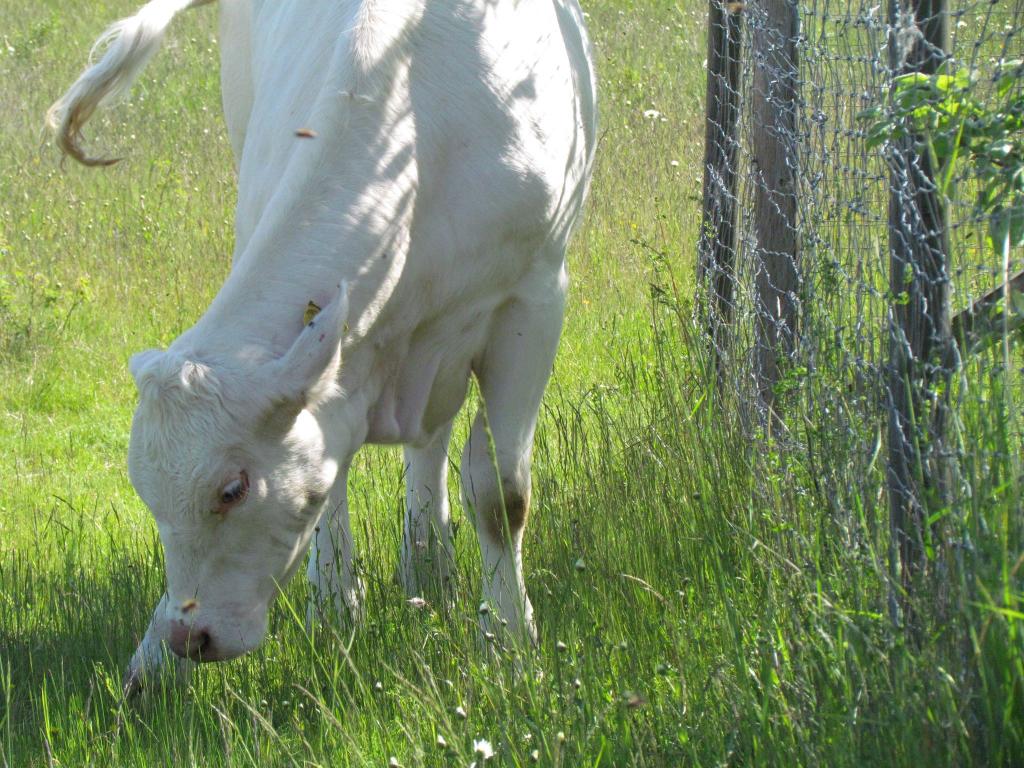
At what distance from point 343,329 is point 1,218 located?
7112 millimetres

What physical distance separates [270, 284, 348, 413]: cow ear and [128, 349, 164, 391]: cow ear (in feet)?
1.05

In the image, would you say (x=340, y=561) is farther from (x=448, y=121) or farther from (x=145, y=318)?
(x=145, y=318)

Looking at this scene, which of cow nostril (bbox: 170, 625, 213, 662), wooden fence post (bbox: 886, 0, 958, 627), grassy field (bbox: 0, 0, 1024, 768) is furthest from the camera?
cow nostril (bbox: 170, 625, 213, 662)

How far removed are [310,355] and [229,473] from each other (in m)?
0.37

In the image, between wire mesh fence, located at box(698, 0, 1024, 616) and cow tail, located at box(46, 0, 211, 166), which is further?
cow tail, located at box(46, 0, 211, 166)

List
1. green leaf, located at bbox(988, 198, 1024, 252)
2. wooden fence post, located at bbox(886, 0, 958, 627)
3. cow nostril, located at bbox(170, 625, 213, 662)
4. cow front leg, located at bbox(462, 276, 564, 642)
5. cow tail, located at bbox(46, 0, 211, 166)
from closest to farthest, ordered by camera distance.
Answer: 1. green leaf, located at bbox(988, 198, 1024, 252)
2. wooden fence post, located at bbox(886, 0, 958, 627)
3. cow nostril, located at bbox(170, 625, 213, 662)
4. cow front leg, located at bbox(462, 276, 564, 642)
5. cow tail, located at bbox(46, 0, 211, 166)

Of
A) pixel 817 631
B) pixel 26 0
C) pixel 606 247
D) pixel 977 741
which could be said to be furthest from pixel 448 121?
pixel 26 0

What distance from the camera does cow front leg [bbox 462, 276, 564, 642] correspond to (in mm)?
4254

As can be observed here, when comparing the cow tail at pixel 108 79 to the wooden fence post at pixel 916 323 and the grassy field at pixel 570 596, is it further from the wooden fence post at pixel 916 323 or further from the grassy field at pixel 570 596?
the wooden fence post at pixel 916 323

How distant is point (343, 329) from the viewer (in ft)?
11.1

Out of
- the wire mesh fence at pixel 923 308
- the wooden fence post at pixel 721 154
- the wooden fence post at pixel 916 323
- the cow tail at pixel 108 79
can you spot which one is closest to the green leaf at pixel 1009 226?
the wire mesh fence at pixel 923 308

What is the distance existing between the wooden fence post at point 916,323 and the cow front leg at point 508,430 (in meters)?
1.51

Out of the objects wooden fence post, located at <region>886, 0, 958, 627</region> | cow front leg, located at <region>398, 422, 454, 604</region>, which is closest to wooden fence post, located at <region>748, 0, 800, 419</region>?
cow front leg, located at <region>398, 422, 454, 604</region>

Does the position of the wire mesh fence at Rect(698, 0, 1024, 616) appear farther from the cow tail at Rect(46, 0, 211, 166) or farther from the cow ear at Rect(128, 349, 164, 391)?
the cow tail at Rect(46, 0, 211, 166)
